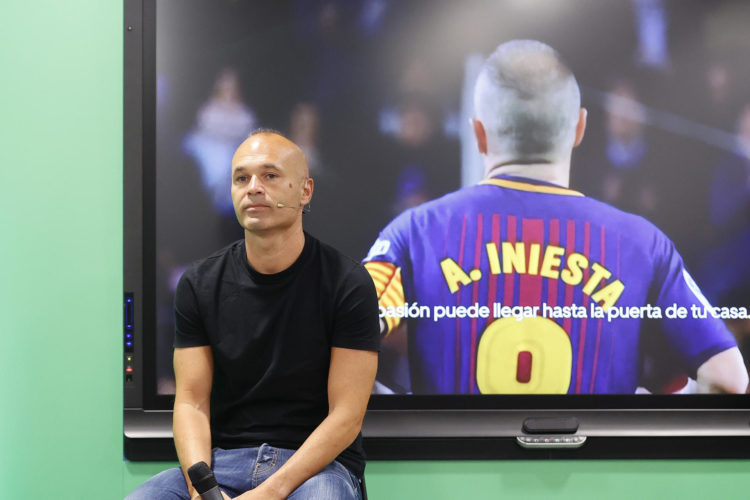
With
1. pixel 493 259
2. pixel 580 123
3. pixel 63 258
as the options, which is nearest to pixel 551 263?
pixel 493 259

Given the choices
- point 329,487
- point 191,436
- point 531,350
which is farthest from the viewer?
point 531,350

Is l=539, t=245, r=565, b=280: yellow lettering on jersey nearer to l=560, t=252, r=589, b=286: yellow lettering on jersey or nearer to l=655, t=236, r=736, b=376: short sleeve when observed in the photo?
l=560, t=252, r=589, b=286: yellow lettering on jersey

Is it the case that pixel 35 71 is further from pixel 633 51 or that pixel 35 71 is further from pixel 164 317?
pixel 633 51

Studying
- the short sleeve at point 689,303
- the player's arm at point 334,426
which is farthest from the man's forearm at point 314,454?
the short sleeve at point 689,303

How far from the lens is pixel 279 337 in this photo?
154 centimetres

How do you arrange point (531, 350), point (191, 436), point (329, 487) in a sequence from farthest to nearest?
point (531, 350) < point (191, 436) < point (329, 487)

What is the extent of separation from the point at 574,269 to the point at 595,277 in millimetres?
68

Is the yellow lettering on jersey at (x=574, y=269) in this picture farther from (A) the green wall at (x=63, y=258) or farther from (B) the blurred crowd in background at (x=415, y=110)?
(A) the green wall at (x=63, y=258)

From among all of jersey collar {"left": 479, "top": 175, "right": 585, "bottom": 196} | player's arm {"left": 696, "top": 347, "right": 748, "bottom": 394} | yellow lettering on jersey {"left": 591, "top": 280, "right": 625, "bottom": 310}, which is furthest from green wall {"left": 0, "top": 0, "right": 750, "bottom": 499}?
jersey collar {"left": 479, "top": 175, "right": 585, "bottom": 196}

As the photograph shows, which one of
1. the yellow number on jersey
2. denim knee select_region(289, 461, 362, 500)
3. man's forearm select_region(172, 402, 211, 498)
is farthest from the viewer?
the yellow number on jersey

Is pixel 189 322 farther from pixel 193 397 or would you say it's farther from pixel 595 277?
pixel 595 277

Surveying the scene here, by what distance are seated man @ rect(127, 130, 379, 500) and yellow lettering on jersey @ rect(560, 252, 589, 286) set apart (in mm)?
676

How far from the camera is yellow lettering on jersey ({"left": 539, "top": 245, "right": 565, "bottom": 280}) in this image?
1920 millimetres

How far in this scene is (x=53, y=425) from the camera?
6.40 feet
